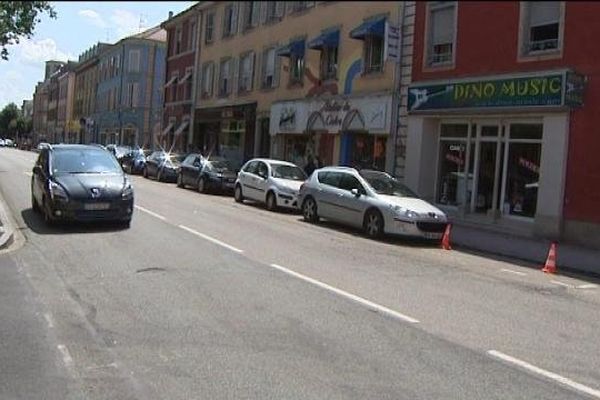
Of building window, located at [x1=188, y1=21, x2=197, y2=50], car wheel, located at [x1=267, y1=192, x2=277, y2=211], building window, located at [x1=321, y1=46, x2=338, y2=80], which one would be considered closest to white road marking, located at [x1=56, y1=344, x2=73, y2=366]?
car wheel, located at [x1=267, y1=192, x2=277, y2=211]

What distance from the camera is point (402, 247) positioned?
15031 mm

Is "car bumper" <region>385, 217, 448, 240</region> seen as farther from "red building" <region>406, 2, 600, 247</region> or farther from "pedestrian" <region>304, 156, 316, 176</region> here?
"pedestrian" <region>304, 156, 316, 176</region>

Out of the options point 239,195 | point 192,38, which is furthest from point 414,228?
point 192,38

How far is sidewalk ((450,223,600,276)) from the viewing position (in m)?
14.1

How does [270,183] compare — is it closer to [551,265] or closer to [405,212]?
[405,212]

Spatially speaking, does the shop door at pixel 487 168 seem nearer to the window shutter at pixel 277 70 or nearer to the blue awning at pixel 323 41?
the blue awning at pixel 323 41

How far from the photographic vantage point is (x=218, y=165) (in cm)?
2770

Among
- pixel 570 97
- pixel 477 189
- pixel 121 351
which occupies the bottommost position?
pixel 121 351

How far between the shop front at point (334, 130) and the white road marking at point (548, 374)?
17.5 meters

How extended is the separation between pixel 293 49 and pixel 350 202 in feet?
45.1

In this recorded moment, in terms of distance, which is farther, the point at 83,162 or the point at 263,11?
the point at 83,162

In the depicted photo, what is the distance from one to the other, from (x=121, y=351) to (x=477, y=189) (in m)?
16.0

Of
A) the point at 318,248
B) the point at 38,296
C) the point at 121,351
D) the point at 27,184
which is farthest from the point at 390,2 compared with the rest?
the point at 27,184

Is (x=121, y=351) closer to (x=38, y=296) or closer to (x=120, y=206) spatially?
(x=38, y=296)
